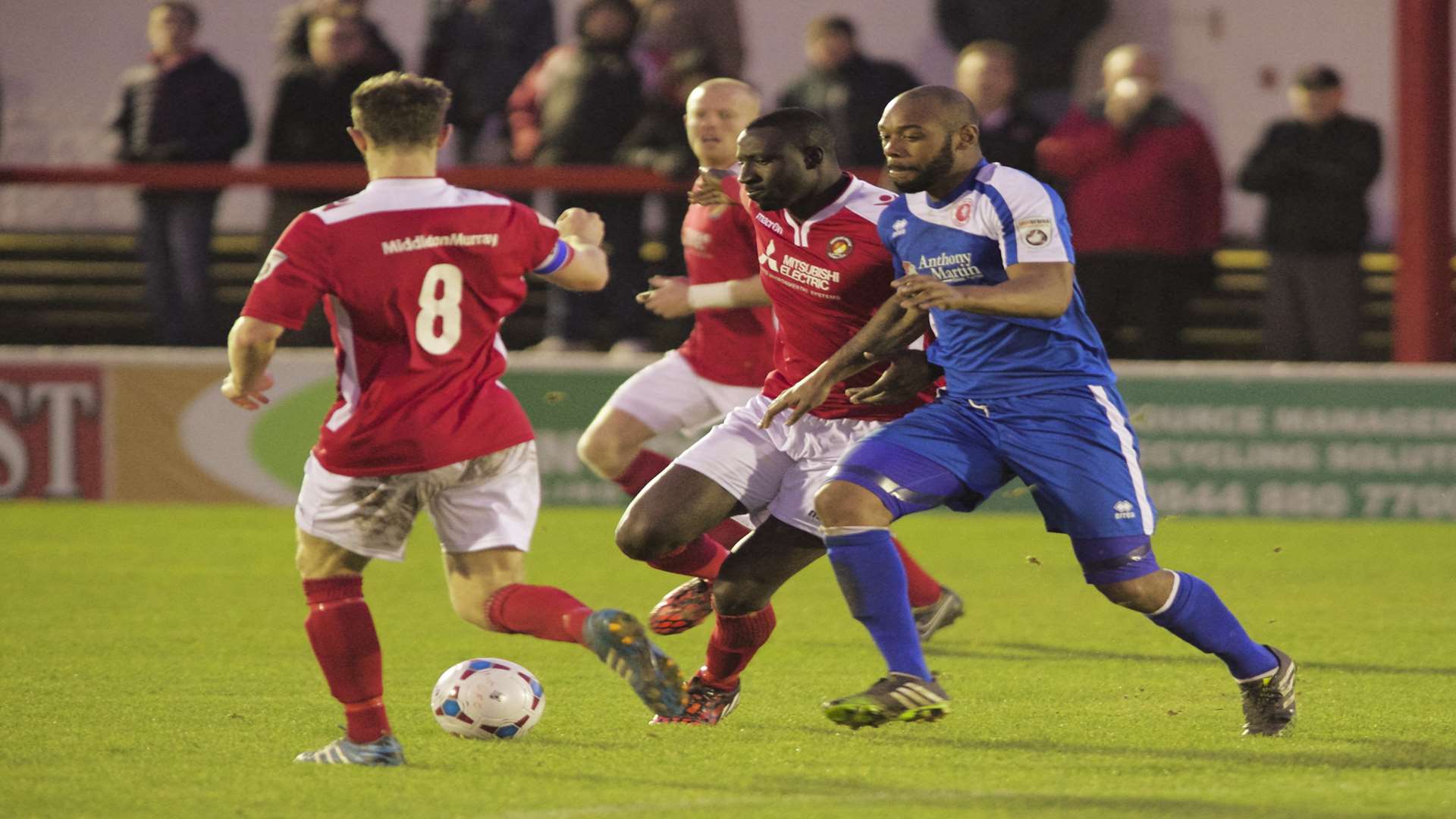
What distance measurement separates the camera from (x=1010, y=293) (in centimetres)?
547

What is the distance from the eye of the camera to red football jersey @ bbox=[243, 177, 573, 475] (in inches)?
209

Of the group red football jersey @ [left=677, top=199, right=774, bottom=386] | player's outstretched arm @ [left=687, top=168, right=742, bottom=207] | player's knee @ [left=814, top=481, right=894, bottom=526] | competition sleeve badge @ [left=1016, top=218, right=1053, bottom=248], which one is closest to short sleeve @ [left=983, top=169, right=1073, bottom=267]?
competition sleeve badge @ [left=1016, top=218, right=1053, bottom=248]

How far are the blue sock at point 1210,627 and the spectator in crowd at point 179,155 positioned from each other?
817cm

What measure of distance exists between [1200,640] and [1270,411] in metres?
6.03

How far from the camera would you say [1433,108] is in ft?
39.0

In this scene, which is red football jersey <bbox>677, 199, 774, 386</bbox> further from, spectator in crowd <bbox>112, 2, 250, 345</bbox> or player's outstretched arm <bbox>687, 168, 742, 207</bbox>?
spectator in crowd <bbox>112, 2, 250, 345</bbox>

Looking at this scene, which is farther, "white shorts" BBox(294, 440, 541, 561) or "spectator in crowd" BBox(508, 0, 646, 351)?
"spectator in crowd" BBox(508, 0, 646, 351)

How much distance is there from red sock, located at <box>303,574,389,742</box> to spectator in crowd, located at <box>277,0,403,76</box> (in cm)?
708

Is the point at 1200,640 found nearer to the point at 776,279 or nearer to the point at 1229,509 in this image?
the point at 776,279

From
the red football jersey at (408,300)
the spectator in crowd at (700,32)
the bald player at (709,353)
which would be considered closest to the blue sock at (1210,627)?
the bald player at (709,353)

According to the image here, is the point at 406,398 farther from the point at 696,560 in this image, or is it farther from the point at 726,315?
the point at 726,315

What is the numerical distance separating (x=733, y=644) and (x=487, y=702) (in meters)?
0.73

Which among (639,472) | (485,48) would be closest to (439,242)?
(639,472)

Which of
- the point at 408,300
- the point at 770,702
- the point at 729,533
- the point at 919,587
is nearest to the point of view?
the point at 408,300
